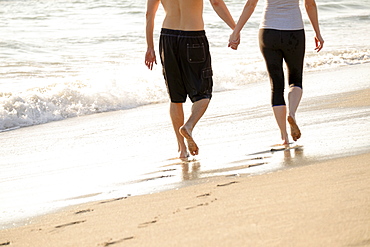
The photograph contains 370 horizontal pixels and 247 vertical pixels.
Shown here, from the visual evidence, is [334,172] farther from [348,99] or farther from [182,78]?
[348,99]

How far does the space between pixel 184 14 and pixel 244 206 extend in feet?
8.12

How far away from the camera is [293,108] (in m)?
5.22

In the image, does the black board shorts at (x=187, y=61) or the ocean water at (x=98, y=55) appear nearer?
the black board shorts at (x=187, y=61)

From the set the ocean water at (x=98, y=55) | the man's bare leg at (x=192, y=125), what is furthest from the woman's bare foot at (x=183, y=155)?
the ocean water at (x=98, y=55)

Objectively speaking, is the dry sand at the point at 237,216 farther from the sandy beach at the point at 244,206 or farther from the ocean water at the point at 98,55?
the ocean water at the point at 98,55

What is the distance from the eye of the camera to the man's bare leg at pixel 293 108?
5.07 metres

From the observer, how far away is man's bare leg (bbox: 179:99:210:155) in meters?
5.05

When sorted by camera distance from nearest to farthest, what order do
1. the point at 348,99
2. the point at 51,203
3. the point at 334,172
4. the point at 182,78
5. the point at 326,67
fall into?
the point at 334,172 < the point at 51,203 < the point at 182,78 < the point at 348,99 < the point at 326,67

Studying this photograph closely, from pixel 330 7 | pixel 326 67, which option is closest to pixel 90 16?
pixel 330 7

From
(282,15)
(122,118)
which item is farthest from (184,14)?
(122,118)

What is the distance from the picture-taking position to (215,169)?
454 cm

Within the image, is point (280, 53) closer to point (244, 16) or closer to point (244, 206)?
point (244, 16)

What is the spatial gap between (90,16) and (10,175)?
20805 mm

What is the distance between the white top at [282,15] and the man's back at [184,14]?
583 mm
